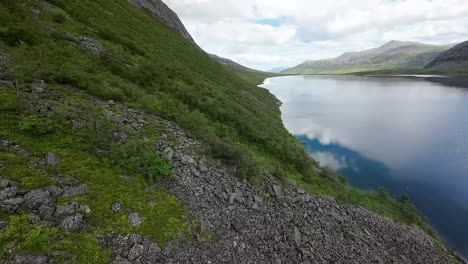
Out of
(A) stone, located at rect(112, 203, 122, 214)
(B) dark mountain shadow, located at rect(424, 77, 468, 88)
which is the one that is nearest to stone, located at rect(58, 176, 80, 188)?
(A) stone, located at rect(112, 203, 122, 214)

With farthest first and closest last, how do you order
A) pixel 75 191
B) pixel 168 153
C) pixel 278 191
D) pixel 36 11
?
pixel 36 11
pixel 278 191
pixel 168 153
pixel 75 191

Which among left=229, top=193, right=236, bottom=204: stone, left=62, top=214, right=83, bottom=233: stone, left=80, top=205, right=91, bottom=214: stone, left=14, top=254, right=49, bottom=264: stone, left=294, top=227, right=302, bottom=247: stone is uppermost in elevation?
left=80, top=205, right=91, bottom=214: stone

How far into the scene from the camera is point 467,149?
38312 millimetres

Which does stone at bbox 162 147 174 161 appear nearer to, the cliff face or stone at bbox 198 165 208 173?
stone at bbox 198 165 208 173

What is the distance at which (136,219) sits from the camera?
27.2ft

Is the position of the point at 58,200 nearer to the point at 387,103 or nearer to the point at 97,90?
the point at 97,90

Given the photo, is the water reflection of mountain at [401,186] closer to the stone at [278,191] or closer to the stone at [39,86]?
the stone at [278,191]

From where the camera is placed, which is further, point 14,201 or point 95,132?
point 95,132

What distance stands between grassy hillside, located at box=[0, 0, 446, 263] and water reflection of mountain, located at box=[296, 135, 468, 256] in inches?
111

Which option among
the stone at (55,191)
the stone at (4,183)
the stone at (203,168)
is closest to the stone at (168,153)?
the stone at (203,168)

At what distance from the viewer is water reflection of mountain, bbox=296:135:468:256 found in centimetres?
2255

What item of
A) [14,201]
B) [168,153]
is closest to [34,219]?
[14,201]

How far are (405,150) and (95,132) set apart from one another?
42531 millimetres

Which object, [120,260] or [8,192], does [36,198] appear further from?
[120,260]
